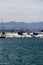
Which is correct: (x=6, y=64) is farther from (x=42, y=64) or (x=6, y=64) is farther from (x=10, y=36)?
(x=10, y=36)

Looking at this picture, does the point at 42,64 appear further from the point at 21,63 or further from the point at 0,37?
the point at 0,37

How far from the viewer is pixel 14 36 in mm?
159375

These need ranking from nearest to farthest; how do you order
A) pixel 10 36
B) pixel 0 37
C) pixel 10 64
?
1. pixel 10 64
2. pixel 0 37
3. pixel 10 36

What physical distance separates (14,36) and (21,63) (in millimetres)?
121755

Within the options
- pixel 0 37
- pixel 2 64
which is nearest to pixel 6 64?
pixel 2 64

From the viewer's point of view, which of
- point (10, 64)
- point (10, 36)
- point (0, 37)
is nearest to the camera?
point (10, 64)

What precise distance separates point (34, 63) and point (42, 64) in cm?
185

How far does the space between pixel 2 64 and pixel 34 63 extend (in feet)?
13.6

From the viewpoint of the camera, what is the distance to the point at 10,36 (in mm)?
162125

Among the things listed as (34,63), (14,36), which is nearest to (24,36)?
(14,36)

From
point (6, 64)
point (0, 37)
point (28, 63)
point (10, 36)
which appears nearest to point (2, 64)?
point (6, 64)

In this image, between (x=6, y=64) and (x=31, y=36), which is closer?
(x=6, y=64)

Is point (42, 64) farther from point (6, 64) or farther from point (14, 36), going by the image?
point (14, 36)

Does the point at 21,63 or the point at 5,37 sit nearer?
the point at 21,63
